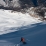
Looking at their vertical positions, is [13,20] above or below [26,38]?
above

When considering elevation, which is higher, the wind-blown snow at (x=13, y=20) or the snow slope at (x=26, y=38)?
the wind-blown snow at (x=13, y=20)

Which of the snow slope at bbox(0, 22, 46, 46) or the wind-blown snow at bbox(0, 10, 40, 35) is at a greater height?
the wind-blown snow at bbox(0, 10, 40, 35)

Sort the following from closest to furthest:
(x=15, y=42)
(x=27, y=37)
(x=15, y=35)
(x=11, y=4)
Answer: (x=15, y=42) → (x=27, y=37) → (x=15, y=35) → (x=11, y=4)

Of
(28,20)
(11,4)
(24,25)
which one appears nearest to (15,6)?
(11,4)

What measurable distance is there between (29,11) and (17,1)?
2.93m

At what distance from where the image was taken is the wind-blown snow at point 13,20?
60.5 feet

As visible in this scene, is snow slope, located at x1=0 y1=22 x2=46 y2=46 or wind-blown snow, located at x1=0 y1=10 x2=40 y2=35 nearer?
snow slope, located at x1=0 y1=22 x2=46 y2=46

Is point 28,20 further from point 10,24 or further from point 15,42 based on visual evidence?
point 15,42

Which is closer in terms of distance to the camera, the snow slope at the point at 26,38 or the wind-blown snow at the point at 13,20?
the snow slope at the point at 26,38

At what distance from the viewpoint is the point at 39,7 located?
2550 centimetres

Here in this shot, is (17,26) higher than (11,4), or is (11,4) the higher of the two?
(11,4)

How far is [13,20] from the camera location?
21.3m

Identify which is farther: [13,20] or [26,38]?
[13,20]

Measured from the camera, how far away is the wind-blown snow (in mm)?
18438
